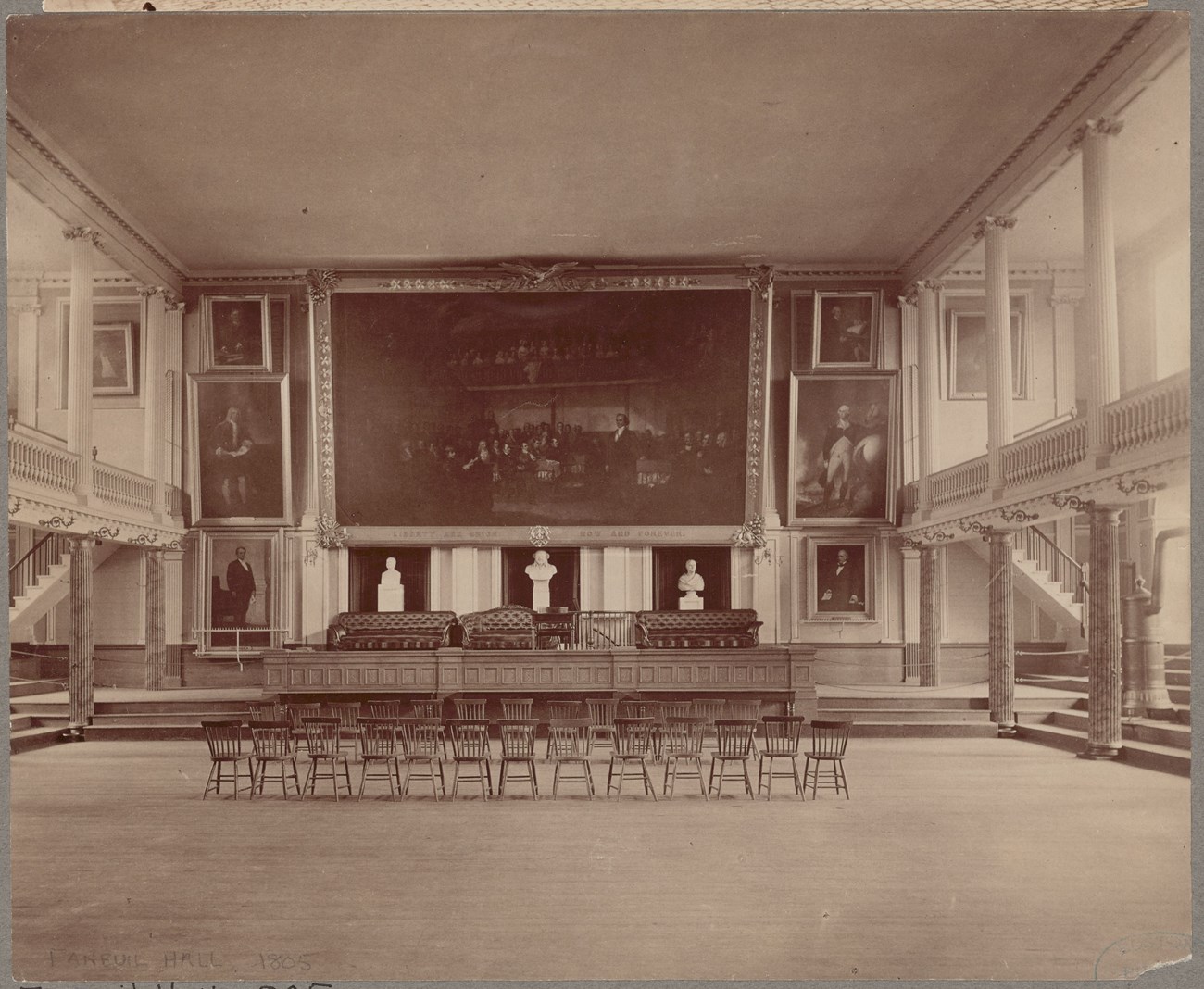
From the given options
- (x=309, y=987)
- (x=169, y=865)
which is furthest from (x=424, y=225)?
A: (x=309, y=987)

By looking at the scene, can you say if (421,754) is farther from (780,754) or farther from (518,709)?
(518,709)

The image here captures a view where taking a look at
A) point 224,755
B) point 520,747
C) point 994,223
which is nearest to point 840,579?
point 994,223

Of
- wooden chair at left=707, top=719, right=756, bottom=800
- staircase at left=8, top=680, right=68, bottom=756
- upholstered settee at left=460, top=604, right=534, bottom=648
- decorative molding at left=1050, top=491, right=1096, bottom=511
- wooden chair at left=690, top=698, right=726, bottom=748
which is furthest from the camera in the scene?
upholstered settee at left=460, top=604, right=534, bottom=648

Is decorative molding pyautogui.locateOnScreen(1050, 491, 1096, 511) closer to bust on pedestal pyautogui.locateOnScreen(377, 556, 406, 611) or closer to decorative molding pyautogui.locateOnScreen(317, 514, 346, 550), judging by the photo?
bust on pedestal pyautogui.locateOnScreen(377, 556, 406, 611)

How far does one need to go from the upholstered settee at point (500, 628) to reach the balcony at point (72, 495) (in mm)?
4849

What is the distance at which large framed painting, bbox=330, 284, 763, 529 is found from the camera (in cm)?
1669

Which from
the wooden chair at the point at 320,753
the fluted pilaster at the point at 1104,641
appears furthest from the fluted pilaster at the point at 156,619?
the fluted pilaster at the point at 1104,641

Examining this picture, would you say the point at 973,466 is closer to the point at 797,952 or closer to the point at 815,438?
the point at 815,438

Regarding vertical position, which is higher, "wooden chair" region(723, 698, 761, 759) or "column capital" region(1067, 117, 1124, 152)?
"column capital" region(1067, 117, 1124, 152)

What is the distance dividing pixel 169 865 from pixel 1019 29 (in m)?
9.71

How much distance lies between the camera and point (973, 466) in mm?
14672

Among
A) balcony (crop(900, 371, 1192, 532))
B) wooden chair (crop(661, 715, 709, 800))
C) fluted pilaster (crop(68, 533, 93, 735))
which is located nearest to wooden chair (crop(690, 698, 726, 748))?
wooden chair (crop(661, 715, 709, 800))

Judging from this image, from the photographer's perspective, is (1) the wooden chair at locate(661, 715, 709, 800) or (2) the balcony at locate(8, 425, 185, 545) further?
(2) the balcony at locate(8, 425, 185, 545)

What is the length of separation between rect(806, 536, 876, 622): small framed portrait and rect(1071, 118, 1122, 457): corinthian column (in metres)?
6.37
